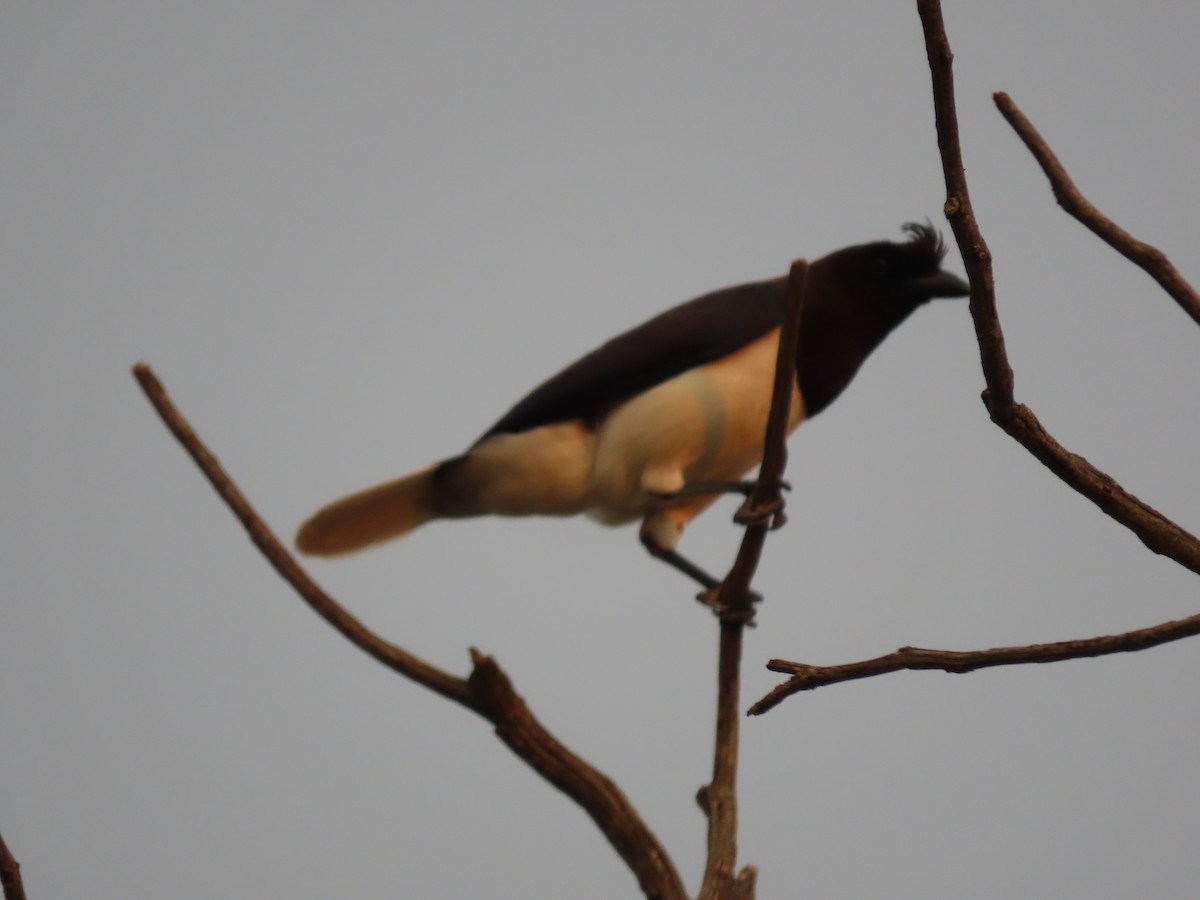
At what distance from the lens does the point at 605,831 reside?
8.21ft

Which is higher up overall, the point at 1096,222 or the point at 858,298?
the point at 858,298

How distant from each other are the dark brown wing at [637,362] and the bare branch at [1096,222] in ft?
5.02

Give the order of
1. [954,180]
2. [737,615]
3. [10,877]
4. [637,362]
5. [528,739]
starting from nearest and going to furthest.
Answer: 1. [954,180]
2. [10,877]
3. [528,739]
4. [737,615]
5. [637,362]

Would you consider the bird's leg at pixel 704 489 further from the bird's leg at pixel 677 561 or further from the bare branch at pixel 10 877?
the bare branch at pixel 10 877

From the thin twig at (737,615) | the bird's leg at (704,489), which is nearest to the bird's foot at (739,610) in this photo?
the thin twig at (737,615)

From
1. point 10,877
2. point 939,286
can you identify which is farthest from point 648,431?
point 10,877

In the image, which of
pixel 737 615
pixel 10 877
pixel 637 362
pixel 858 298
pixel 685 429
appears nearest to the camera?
pixel 10 877

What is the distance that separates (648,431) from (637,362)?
0.76 feet

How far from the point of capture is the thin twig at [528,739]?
2.45m

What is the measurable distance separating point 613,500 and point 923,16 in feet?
6.86

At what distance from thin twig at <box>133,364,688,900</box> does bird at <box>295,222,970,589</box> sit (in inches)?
42.1

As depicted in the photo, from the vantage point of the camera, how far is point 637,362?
12.6 feet

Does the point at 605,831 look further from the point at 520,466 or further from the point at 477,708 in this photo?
the point at 520,466

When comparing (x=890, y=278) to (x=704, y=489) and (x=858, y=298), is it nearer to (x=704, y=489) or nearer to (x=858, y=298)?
(x=858, y=298)
